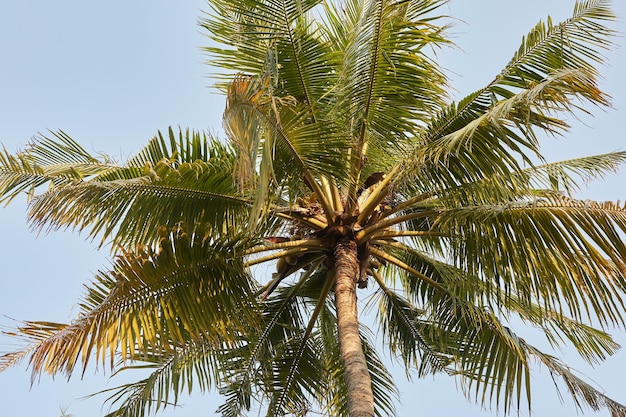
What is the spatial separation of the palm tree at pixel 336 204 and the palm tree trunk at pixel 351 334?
2 cm

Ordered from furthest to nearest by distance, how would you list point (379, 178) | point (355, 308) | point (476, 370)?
point (476, 370) < point (379, 178) < point (355, 308)

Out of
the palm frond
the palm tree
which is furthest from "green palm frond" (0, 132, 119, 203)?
the palm frond

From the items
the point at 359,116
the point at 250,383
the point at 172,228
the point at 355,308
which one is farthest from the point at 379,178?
the point at 250,383

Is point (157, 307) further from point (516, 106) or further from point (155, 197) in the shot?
point (516, 106)

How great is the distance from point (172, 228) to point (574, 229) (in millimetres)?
3355

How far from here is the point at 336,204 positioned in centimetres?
808

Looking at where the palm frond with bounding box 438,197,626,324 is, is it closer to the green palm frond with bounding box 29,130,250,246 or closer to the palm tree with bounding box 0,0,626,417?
the palm tree with bounding box 0,0,626,417

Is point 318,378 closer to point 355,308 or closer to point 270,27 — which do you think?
point 355,308

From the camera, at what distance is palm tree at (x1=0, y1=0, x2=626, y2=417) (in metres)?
6.77

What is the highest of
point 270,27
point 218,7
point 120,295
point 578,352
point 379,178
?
point 218,7

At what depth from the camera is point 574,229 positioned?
6.82 meters

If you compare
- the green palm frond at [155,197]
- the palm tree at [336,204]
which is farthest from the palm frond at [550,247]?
the green palm frond at [155,197]

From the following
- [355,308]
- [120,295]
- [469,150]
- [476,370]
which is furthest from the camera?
[476,370]

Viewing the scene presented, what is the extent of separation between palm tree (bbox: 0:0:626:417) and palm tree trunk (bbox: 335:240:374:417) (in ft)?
0.06
